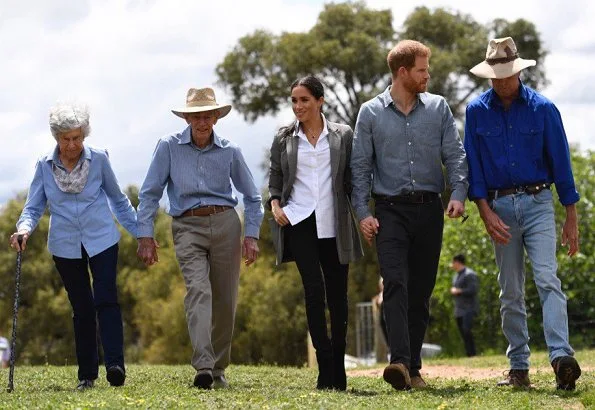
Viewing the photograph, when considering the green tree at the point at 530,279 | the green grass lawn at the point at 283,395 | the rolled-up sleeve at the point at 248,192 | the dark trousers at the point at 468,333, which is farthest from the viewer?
the green tree at the point at 530,279

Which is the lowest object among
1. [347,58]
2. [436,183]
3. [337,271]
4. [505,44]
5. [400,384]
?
[400,384]

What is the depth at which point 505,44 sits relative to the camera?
1001 centimetres

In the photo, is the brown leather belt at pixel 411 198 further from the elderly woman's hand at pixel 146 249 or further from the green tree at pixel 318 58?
the green tree at pixel 318 58

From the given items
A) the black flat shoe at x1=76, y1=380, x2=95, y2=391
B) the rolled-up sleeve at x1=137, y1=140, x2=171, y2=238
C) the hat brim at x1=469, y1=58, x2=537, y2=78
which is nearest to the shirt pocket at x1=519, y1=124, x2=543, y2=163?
the hat brim at x1=469, y1=58, x2=537, y2=78

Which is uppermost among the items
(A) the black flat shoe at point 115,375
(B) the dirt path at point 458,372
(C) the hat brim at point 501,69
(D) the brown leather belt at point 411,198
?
(C) the hat brim at point 501,69

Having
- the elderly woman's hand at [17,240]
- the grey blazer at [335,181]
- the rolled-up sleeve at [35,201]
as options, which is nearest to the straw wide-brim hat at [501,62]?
the grey blazer at [335,181]

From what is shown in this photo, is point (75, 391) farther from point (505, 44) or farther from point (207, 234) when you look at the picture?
point (505, 44)

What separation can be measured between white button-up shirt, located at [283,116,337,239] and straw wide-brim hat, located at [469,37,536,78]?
128 cm

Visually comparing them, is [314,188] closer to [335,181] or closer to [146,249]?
[335,181]

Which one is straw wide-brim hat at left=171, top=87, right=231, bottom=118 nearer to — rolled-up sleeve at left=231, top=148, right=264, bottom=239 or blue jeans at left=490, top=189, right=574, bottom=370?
rolled-up sleeve at left=231, top=148, right=264, bottom=239

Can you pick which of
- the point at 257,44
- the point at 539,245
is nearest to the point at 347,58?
the point at 257,44

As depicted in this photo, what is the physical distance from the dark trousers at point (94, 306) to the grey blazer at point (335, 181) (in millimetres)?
1388

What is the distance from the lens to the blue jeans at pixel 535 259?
9.62 m

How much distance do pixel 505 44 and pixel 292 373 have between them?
14.3 feet
